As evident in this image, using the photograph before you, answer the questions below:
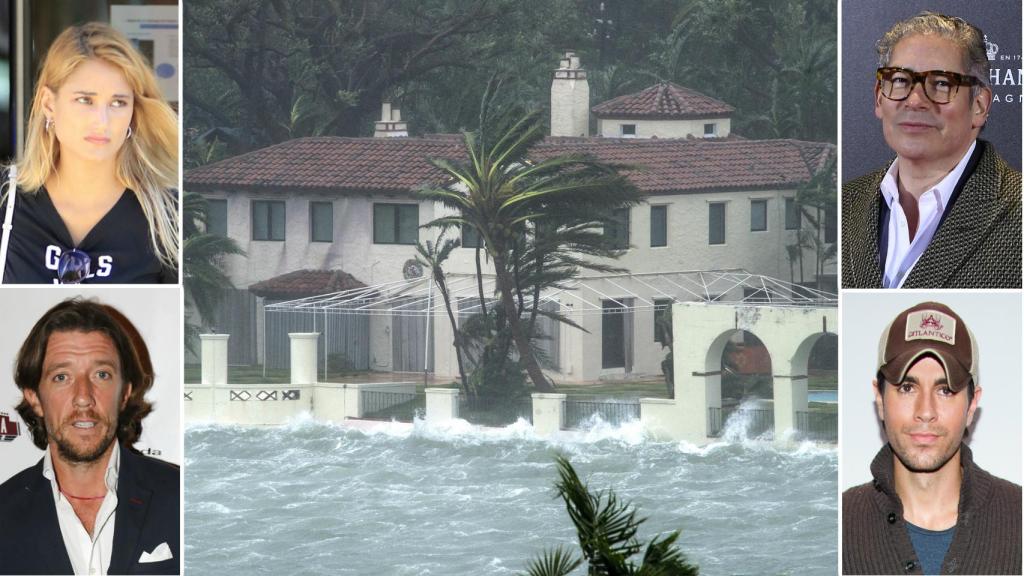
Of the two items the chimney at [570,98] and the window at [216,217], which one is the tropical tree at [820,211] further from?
the window at [216,217]

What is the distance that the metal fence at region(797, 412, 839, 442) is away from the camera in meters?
7.70

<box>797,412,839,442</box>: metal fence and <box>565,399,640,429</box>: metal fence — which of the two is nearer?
<box>797,412,839,442</box>: metal fence

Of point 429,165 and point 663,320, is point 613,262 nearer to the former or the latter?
point 663,320

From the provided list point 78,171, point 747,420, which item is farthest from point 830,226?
point 78,171

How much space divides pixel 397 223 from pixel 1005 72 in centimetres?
319

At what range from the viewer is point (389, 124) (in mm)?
7902

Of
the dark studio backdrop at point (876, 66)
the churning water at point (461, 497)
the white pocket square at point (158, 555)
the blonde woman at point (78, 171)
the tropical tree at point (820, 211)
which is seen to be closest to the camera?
the blonde woman at point (78, 171)

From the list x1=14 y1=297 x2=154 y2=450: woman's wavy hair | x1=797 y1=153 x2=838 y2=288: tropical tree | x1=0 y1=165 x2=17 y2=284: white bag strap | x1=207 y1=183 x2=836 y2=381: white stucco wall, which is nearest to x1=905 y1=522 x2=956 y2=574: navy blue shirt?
x1=797 y1=153 x2=838 y2=288: tropical tree

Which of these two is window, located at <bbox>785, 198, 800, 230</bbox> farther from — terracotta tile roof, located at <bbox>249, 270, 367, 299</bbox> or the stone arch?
terracotta tile roof, located at <bbox>249, 270, 367, 299</bbox>

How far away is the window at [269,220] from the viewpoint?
790 cm

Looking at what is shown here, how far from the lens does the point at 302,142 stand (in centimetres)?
791

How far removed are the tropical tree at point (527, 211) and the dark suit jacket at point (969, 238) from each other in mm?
1365

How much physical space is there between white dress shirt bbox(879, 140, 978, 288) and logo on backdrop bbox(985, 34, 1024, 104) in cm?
30

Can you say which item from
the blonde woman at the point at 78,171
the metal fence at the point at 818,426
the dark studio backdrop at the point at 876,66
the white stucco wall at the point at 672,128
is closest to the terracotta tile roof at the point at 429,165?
the white stucco wall at the point at 672,128
